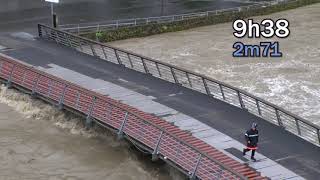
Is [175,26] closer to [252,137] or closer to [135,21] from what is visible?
[135,21]

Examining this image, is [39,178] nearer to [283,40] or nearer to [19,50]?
[19,50]

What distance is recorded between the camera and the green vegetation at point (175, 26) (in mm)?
42969

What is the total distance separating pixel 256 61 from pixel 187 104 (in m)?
16.4

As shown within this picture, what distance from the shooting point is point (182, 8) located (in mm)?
57875

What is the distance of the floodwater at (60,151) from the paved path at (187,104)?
84.9 inches

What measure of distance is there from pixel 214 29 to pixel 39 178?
107ft

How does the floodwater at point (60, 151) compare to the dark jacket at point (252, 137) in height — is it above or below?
below

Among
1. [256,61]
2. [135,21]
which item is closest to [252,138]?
[256,61]

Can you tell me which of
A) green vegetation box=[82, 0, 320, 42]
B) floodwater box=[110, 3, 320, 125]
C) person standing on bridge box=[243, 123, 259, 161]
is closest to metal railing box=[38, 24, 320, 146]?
floodwater box=[110, 3, 320, 125]

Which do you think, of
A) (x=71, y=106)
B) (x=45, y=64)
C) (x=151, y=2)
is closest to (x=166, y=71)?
(x=45, y=64)

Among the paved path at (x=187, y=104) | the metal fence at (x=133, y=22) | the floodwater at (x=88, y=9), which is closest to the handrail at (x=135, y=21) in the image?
the metal fence at (x=133, y=22)

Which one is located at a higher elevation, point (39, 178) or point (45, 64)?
point (45, 64)

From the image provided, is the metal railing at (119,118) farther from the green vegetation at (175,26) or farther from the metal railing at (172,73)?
the green vegetation at (175,26)

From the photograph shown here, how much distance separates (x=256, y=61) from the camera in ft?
127
